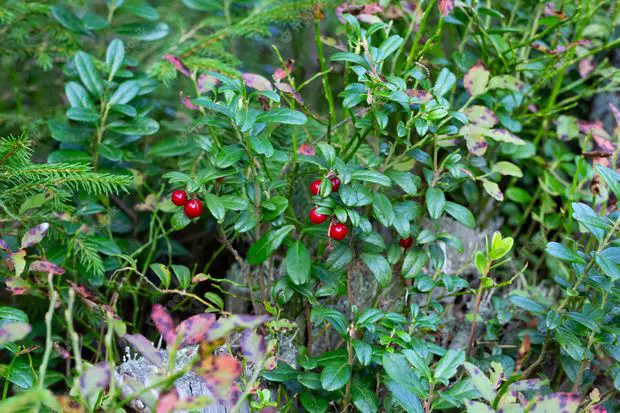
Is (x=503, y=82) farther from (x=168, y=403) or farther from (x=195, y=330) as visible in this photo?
(x=168, y=403)

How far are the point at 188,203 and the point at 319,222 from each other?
0.92ft

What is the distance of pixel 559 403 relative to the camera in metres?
1.07

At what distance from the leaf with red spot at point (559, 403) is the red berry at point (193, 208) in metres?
0.74

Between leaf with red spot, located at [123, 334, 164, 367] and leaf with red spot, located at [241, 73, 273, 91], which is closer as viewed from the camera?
leaf with red spot, located at [123, 334, 164, 367]

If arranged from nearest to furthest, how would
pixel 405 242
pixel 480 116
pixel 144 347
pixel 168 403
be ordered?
pixel 168 403, pixel 144 347, pixel 405 242, pixel 480 116

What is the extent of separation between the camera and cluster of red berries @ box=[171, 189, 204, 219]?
136cm

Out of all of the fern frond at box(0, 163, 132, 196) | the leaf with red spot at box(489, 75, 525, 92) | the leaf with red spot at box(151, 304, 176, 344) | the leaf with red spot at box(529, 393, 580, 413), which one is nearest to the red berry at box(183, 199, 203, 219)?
the fern frond at box(0, 163, 132, 196)

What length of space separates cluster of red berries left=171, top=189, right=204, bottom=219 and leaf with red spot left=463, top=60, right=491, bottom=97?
30.0 inches

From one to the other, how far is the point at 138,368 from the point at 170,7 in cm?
154

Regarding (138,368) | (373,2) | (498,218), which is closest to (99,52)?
(373,2)

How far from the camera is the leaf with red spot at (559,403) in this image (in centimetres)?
106

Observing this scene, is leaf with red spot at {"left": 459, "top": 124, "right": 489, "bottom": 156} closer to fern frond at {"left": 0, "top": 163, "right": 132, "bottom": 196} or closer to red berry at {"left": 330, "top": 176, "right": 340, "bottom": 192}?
red berry at {"left": 330, "top": 176, "right": 340, "bottom": 192}

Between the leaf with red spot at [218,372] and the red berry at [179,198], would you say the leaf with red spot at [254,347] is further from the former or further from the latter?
the red berry at [179,198]

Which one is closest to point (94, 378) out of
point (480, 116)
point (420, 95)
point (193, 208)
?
point (193, 208)
